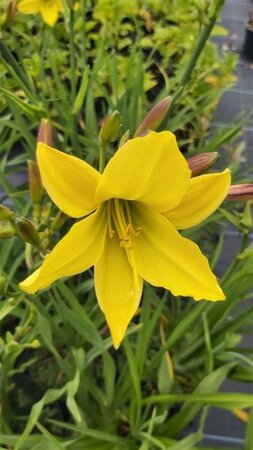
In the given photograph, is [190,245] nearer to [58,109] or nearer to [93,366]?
[93,366]

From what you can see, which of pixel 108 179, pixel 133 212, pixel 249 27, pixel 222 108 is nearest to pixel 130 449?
pixel 133 212

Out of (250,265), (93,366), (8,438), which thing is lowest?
(93,366)

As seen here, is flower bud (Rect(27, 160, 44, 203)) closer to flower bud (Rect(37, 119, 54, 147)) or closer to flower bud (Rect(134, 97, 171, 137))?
flower bud (Rect(37, 119, 54, 147))

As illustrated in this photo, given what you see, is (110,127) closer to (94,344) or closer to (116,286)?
(116,286)

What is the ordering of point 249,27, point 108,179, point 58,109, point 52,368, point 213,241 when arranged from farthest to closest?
point 249,27
point 213,241
point 58,109
point 52,368
point 108,179

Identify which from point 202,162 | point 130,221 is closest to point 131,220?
point 130,221

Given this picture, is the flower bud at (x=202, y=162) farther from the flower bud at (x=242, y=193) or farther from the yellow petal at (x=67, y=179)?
the yellow petal at (x=67, y=179)
